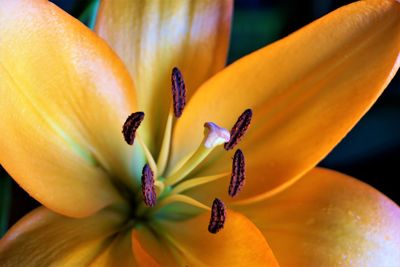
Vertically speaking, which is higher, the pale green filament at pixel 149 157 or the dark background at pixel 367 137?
the pale green filament at pixel 149 157

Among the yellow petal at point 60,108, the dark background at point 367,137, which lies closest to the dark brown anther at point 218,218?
the yellow petal at point 60,108

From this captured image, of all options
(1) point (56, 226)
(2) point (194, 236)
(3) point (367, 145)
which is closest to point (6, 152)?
(1) point (56, 226)

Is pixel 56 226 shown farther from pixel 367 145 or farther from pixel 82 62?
pixel 367 145

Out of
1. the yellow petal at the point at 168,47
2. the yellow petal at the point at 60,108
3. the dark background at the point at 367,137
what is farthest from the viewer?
the dark background at the point at 367,137

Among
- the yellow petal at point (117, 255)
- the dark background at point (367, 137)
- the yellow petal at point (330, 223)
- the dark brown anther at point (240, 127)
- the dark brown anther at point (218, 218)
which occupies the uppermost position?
the dark brown anther at point (240, 127)

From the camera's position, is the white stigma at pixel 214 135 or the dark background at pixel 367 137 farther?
the dark background at pixel 367 137

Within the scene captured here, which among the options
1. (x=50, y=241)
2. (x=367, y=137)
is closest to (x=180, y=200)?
(x=50, y=241)

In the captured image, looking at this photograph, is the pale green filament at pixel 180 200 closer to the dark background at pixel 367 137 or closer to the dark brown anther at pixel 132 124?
the dark brown anther at pixel 132 124
